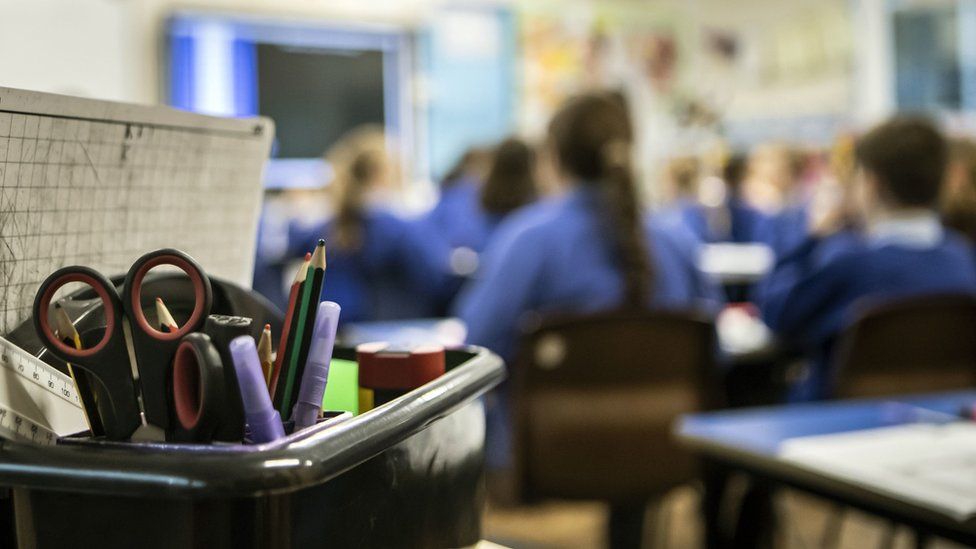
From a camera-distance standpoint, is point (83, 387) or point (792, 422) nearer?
point (83, 387)

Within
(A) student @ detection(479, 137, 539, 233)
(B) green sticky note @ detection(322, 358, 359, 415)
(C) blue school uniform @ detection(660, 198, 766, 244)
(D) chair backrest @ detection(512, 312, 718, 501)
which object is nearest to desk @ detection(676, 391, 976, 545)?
(D) chair backrest @ detection(512, 312, 718, 501)

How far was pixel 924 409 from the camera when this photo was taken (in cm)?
124

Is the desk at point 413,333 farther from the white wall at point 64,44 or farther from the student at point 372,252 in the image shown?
the student at point 372,252

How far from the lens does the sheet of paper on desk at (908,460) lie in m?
0.82

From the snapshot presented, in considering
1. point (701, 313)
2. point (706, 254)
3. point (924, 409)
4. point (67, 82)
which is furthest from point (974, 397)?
point (706, 254)

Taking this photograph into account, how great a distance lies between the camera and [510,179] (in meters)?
3.71

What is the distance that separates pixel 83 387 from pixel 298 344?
10cm

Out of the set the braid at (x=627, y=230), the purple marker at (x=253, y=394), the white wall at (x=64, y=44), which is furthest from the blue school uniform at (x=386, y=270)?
the purple marker at (x=253, y=394)

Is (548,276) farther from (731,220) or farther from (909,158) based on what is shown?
(731,220)

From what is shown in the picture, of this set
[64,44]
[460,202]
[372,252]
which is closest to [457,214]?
[460,202]

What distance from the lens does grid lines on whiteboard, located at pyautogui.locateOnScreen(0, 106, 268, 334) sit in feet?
1.47

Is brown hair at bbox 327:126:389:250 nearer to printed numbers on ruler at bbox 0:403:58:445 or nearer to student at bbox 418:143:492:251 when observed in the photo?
student at bbox 418:143:492:251

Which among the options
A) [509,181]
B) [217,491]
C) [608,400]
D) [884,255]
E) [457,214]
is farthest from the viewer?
[457,214]

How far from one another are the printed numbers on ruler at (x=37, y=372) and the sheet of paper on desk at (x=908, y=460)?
0.69m
